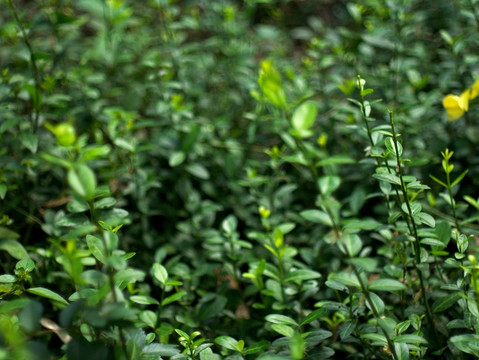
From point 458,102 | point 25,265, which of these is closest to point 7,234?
point 25,265

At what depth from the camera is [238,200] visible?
197 centimetres

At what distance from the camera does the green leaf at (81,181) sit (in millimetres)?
807

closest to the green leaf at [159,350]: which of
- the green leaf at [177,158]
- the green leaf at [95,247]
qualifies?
the green leaf at [95,247]

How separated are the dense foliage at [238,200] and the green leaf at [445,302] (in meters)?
0.03

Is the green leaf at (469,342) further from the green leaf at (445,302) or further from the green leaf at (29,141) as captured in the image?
the green leaf at (29,141)

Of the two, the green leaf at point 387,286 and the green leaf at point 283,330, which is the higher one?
the green leaf at point 387,286

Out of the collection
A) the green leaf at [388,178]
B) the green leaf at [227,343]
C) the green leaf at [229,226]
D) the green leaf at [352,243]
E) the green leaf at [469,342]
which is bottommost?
the green leaf at [227,343]

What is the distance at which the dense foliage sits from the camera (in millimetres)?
1098

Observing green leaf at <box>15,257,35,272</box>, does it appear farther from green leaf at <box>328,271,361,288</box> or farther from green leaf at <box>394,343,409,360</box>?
green leaf at <box>394,343,409,360</box>

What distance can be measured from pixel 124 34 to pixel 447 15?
2170 millimetres

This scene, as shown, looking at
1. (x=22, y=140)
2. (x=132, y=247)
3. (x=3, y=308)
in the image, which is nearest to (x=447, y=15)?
(x=132, y=247)

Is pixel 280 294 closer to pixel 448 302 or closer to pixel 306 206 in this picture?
pixel 448 302

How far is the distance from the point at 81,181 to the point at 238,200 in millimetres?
1190

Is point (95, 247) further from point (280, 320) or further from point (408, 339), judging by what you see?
point (408, 339)
